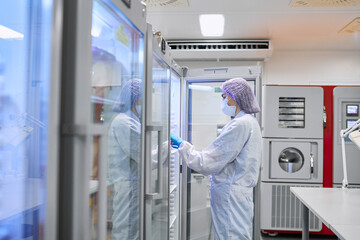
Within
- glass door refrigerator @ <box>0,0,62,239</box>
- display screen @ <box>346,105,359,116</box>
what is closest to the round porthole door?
display screen @ <box>346,105,359,116</box>

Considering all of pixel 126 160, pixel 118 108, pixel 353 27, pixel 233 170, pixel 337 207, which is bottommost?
pixel 337 207

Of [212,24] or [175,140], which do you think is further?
[212,24]

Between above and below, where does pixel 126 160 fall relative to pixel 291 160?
above

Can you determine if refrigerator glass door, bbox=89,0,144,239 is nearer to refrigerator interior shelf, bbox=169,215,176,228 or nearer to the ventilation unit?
refrigerator interior shelf, bbox=169,215,176,228

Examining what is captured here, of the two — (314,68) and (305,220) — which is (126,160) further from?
(314,68)

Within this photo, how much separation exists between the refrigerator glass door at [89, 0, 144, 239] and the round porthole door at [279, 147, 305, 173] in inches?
125

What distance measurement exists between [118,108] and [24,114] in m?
0.36

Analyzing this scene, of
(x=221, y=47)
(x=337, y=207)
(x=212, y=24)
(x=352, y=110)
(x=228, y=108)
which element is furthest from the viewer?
(x=221, y=47)

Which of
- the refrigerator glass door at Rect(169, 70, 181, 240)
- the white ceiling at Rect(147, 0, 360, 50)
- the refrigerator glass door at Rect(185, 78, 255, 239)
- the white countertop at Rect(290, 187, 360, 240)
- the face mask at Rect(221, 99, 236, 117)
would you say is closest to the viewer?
the white countertop at Rect(290, 187, 360, 240)

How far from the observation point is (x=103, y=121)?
1.18 m

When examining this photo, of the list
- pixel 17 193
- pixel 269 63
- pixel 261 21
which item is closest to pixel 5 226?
pixel 17 193

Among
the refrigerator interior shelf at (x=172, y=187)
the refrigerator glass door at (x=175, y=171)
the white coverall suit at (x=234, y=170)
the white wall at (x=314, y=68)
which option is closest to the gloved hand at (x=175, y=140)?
the white coverall suit at (x=234, y=170)

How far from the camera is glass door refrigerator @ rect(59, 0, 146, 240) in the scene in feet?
2.65

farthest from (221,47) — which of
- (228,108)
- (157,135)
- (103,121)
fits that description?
(103,121)
